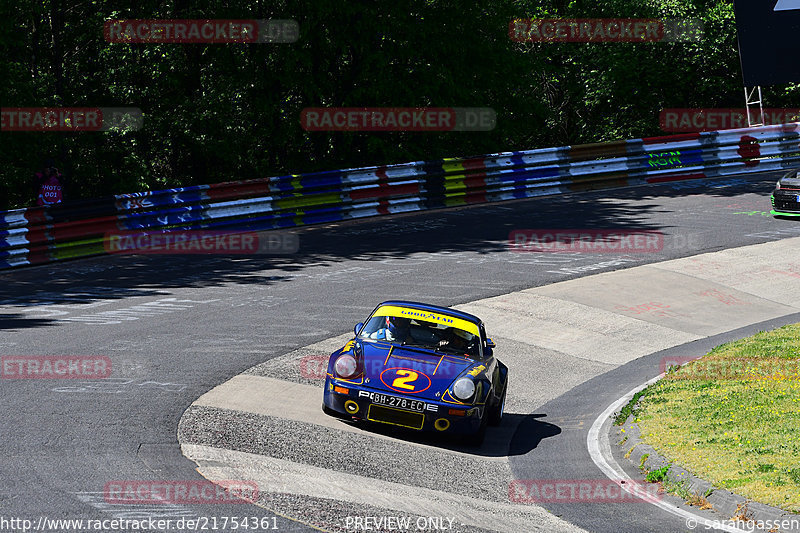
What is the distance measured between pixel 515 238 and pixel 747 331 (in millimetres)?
5999

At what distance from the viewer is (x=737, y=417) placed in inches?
392

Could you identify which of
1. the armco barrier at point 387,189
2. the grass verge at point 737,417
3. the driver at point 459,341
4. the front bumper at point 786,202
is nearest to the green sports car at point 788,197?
the front bumper at point 786,202

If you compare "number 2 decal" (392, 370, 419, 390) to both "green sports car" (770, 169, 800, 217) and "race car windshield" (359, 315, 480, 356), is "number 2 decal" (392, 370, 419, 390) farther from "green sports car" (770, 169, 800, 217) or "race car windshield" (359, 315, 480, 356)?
"green sports car" (770, 169, 800, 217)

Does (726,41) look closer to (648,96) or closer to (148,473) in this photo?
(648,96)

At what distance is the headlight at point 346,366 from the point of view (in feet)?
32.1

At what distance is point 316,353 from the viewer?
1252 centimetres

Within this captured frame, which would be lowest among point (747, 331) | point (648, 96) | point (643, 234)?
point (747, 331)

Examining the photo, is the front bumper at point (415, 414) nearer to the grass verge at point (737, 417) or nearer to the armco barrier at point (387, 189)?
the grass verge at point (737, 417)

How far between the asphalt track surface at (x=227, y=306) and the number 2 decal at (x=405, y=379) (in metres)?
1.54

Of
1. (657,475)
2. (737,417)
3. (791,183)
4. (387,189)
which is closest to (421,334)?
(657,475)

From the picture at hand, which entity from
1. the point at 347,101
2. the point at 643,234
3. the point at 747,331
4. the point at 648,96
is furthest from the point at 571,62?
the point at 747,331

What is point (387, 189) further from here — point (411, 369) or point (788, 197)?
point (411, 369)

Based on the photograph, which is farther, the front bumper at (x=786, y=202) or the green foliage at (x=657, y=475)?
the front bumper at (x=786, y=202)

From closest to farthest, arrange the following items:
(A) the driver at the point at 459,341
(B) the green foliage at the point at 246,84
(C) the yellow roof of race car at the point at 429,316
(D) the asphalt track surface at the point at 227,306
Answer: (D) the asphalt track surface at the point at 227,306, (A) the driver at the point at 459,341, (C) the yellow roof of race car at the point at 429,316, (B) the green foliage at the point at 246,84
